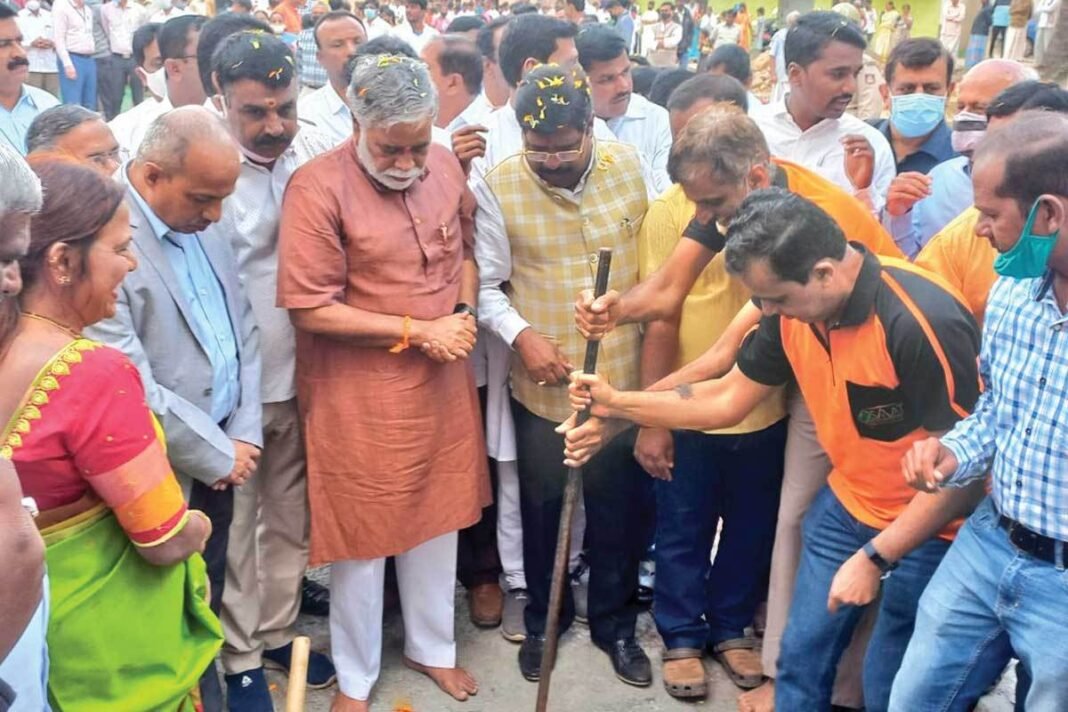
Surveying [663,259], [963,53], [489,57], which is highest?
[489,57]

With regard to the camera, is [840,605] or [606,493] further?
[606,493]

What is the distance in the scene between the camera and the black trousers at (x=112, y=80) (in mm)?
12227

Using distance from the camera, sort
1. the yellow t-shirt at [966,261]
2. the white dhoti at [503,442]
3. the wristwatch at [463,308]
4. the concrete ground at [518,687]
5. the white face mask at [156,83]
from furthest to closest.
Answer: the white face mask at [156,83]
the white dhoti at [503,442]
the concrete ground at [518,687]
the wristwatch at [463,308]
the yellow t-shirt at [966,261]

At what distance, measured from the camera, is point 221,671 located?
3723 millimetres

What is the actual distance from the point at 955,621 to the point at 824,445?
0.66 metres

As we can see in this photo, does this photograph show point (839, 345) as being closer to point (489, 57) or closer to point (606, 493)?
point (606, 493)

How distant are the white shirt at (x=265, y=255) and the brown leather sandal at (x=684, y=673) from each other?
1.75 m

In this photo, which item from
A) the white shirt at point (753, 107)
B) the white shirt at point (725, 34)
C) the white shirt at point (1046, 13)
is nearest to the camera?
the white shirt at point (753, 107)

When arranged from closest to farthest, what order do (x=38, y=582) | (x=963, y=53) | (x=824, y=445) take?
(x=38, y=582)
(x=824, y=445)
(x=963, y=53)

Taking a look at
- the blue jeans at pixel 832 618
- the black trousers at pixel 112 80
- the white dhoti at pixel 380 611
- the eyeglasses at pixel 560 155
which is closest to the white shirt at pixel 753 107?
the eyeglasses at pixel 560 155

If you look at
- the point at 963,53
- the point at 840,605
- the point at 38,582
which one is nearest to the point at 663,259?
the point at 840,605

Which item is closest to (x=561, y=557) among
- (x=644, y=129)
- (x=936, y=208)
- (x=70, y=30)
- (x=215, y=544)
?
(x=215, y=544)

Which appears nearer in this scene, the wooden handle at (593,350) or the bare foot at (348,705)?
the wooden handle at (593,350)

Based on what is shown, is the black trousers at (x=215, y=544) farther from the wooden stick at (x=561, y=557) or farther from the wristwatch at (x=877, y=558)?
the wristwatch at (x=877, y=558)
